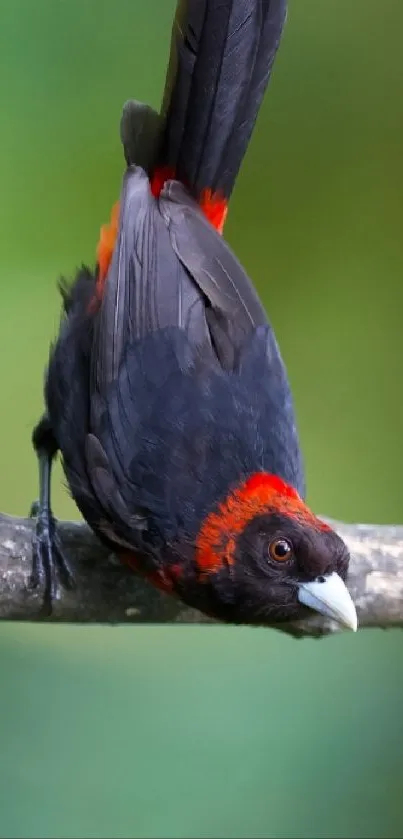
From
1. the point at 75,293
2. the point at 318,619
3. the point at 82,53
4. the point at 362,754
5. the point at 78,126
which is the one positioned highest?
the point at 82,53

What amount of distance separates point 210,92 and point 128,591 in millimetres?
934

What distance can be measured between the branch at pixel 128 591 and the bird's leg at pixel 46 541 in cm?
2

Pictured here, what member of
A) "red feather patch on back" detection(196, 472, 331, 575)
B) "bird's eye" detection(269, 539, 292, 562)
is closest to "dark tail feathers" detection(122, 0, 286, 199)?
"red feather patch on back" detection(196, 472, 331, 575)

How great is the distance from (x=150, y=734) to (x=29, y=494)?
26.3 inches

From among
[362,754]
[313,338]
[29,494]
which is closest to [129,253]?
[29,494]

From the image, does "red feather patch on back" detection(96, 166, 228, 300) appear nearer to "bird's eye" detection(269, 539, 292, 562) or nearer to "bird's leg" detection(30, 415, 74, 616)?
"bird's leg" detection(30, 415, 74, 616)

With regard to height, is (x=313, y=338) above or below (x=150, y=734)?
above

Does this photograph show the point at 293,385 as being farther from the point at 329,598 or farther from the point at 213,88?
the point at 329,598

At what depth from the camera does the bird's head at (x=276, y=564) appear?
4.08 ft

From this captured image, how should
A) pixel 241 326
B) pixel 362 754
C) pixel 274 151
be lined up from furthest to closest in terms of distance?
pixel 274 151
pixel 362 754
pixel 241 326

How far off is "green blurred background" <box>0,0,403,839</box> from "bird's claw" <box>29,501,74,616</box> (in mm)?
461

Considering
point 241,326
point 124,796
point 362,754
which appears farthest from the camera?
point 362,754

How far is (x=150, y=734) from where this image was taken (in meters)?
2.20

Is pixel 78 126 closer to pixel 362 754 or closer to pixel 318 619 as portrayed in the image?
pixel 318 619
